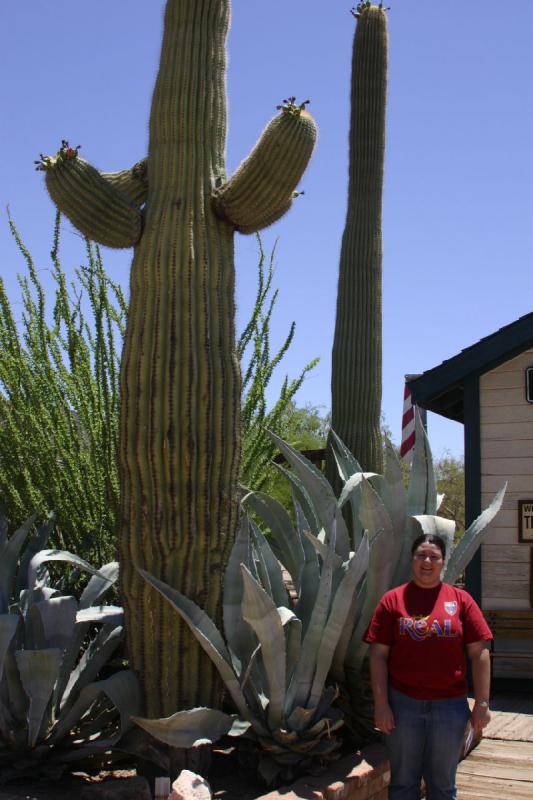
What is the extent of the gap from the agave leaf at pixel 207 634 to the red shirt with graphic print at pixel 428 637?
2.35ft

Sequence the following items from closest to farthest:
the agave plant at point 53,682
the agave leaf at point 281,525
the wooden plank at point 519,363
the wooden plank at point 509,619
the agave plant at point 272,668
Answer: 1. the agave plant at point 272,668
2. the agave plant at point 53,682
3. the agave leaf at point 281,525
4. the wooden plank at point 509,619
5. the wooden plank at point 519,363

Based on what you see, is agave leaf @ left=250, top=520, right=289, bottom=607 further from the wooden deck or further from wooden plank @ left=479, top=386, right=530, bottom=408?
wooden plank @ left=479, top=386, right=530, bottom=408

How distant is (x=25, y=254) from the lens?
726 centimetres

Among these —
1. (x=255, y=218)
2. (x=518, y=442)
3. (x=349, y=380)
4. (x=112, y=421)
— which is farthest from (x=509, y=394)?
(x=255, y=218)

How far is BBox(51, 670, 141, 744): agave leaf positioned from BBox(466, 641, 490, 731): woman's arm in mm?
1576

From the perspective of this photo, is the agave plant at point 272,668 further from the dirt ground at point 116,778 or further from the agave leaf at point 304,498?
the agave leaf at point 304,498

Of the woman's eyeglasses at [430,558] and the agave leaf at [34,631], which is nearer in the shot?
the woman's eyeglasses at [430,558]

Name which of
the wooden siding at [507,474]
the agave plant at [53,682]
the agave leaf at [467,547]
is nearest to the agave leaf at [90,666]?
the agave plant at [53,682]

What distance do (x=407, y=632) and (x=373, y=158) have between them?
6376 mm

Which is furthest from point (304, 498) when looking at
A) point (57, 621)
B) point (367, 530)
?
point (57, 621)

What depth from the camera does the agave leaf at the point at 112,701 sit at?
4.48 meters

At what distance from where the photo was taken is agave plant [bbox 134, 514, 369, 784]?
4336mm

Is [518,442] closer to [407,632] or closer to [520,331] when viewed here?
[520,331]

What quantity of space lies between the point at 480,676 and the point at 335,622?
2.45 feet
